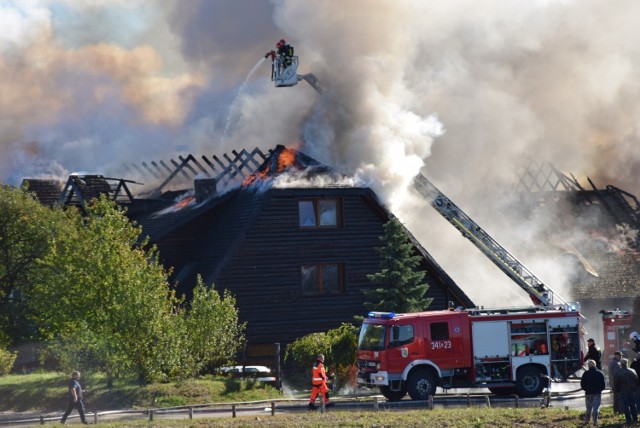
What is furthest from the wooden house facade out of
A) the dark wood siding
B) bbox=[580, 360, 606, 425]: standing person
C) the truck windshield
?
bbox=[580, 360, 606, 425]: standing person

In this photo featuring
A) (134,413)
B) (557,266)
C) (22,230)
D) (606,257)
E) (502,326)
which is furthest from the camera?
(606,257)

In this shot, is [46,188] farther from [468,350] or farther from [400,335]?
[468,350]

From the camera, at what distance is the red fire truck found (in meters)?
41.0

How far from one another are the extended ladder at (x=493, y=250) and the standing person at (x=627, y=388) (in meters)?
16.1

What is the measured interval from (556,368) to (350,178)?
15.5 m

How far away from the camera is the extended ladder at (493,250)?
4462cm

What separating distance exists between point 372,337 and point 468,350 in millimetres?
2906

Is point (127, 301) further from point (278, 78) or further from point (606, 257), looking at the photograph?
point (606, 257)

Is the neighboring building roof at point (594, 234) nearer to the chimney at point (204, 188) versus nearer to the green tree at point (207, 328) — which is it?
the chimney at point (204, 188)

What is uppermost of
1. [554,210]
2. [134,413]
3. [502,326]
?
[554,210]

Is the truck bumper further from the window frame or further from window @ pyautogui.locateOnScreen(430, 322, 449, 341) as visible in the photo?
the window frame

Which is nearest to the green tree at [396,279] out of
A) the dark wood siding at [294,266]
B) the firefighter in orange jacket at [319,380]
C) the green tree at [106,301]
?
the dark wood siding at [294,266]

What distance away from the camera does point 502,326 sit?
34.1 metres

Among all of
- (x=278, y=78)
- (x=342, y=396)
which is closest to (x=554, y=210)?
(x=278, y=78)
